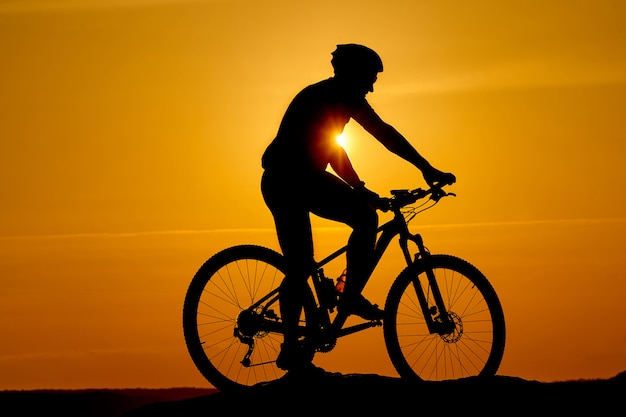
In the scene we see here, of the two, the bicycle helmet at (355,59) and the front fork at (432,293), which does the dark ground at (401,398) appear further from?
the bicycle helmet at (355,59)

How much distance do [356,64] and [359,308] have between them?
2.23m

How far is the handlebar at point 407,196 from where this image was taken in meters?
8.92

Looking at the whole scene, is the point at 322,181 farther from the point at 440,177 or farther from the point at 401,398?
the point at 401,398

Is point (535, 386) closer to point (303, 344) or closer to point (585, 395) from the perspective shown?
point (585, 395)

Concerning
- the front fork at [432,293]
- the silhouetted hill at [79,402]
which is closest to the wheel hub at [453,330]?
the front fork at [432,293]

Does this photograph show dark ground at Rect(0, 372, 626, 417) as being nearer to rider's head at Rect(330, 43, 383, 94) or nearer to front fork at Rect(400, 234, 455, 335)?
front fork at Rect(400, 234, 455, 335)

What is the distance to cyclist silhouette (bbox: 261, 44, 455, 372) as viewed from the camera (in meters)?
8.60

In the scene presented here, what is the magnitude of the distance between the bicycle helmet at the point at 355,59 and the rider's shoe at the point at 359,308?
207cm

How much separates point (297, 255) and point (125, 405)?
132752 mm

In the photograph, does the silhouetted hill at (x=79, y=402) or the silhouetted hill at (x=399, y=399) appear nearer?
the silhouetted hill at (x=399, y=399)

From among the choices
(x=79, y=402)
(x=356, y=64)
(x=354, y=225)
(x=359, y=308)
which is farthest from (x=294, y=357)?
(x=79, y=402)

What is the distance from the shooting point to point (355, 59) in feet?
28.2

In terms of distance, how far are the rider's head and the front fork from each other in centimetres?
155

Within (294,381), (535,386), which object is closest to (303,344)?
(294,381)
